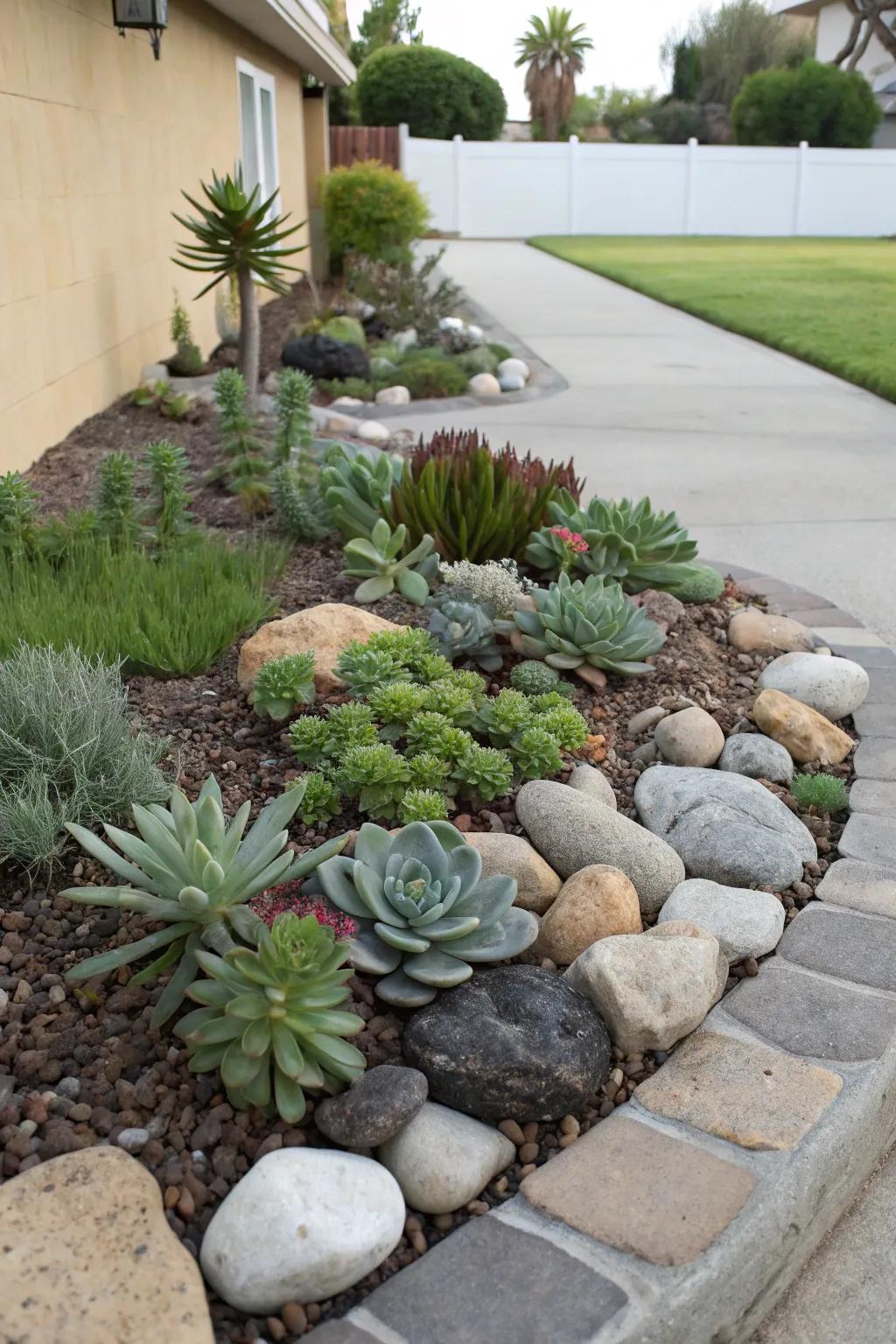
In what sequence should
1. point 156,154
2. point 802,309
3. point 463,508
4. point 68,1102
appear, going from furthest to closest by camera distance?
point 802,309 → point 156,154 → point 463,508 → point 68,1102

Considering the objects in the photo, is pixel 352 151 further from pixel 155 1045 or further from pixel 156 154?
pixel 155 1045

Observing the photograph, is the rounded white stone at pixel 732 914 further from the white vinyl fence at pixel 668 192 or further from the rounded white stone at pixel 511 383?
the white vinyl fence at pixel 668 192

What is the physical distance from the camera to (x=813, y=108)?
2931 cm

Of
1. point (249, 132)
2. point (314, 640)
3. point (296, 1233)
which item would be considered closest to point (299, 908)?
point (296, 1233)

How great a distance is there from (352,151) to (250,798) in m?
21.9

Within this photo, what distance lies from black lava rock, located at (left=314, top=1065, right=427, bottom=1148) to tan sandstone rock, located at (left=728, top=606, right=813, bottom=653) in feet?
8.36

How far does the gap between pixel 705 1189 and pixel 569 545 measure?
2.47 meters

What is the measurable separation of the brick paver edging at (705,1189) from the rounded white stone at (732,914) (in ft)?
0.18

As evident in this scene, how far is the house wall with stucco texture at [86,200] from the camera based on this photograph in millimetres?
5898

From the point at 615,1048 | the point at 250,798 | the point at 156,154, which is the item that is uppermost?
the point at 156,154

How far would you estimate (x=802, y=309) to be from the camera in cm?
1355

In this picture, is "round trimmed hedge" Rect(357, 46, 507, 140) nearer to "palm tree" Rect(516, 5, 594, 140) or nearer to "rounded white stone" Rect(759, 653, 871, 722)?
"palm tree" Rect(516, 5, 594, 140)

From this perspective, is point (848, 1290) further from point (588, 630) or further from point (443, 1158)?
point (588, 630)

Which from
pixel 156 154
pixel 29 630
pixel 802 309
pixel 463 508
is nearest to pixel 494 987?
pixel 29 630
